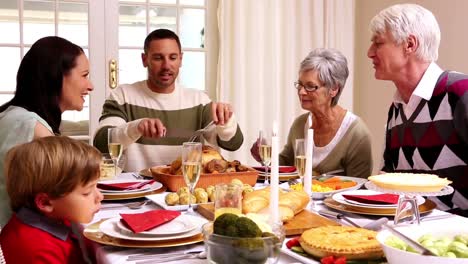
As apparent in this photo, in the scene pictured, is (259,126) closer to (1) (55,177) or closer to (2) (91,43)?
(2) (91,43)

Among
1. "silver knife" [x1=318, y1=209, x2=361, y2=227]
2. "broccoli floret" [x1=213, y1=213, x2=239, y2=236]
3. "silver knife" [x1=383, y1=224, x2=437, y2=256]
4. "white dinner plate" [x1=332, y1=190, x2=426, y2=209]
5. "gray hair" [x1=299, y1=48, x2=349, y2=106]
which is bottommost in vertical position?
"silver knife" [x1=318, y1=209, x2=361, y2=227]

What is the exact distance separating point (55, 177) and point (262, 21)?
2.73 m

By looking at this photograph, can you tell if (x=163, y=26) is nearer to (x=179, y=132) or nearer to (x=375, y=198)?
(x=179, y=132)

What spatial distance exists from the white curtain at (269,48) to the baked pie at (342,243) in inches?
105

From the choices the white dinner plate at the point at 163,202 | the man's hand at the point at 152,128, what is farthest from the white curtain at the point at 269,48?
the white dinner plate at the point at 163,202

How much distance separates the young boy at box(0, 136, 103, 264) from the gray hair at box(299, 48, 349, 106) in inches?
56.2

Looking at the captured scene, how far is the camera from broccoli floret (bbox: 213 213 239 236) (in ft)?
3.35

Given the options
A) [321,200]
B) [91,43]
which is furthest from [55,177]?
[91,43]

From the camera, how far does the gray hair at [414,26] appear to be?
210 centimetres

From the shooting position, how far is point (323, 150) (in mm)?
2502

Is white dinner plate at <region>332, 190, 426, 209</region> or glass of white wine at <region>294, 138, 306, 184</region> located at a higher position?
glass of white wine at <region>294, 138, 306, 184</region>

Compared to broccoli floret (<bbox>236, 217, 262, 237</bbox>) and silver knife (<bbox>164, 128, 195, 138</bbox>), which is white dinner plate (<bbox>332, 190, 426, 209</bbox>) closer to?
broccoli floret (<bbox>236, 217, 262, 237</bbox>)

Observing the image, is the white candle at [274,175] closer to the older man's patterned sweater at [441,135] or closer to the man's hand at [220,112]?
the older man's patterned sweater at [441,135]

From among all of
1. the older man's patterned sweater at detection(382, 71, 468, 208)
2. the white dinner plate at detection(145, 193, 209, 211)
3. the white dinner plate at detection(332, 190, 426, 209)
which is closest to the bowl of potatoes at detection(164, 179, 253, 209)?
the white dinner plate at detection(145, 193, 209, 211)
